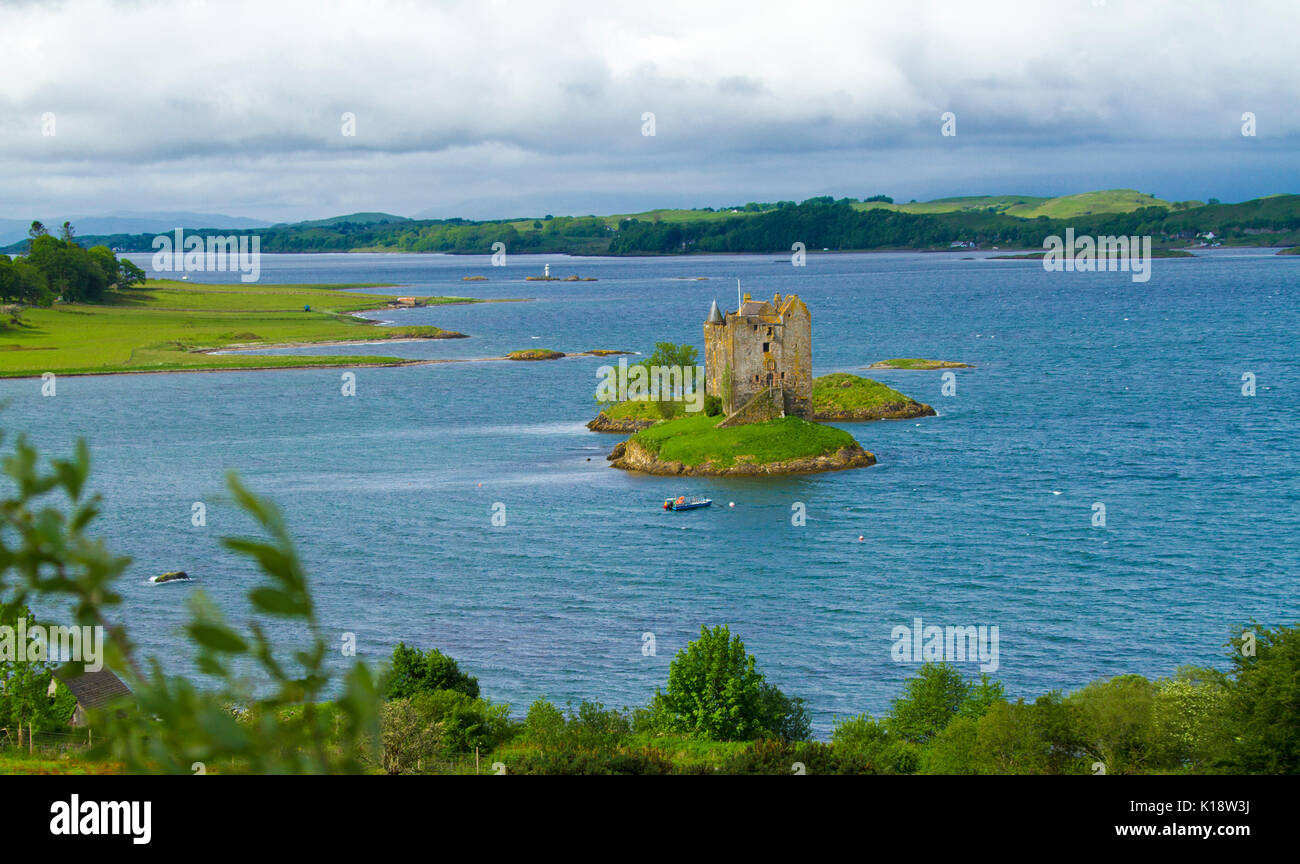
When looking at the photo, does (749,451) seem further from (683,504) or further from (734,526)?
(734,526)

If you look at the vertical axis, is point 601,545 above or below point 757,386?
below

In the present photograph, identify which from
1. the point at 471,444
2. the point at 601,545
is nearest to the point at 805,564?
the point at 601,545

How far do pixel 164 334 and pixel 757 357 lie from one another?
339ft

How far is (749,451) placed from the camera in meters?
79.8

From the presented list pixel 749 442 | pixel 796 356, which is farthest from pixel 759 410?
pixel 796 356

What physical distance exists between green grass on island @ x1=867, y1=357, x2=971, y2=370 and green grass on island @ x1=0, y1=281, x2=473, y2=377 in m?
54.6

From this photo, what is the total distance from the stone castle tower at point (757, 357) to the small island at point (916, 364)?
40014 mm

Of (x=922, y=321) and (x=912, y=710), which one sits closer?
(x=912, y=710)

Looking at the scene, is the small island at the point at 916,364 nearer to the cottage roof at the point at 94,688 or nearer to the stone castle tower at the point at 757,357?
the stone castle tower at the point at 757,357

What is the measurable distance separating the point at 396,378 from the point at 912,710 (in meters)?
102

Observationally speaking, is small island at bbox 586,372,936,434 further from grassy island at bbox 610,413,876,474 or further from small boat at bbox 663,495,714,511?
small boat at bbox 663,495,714,511
